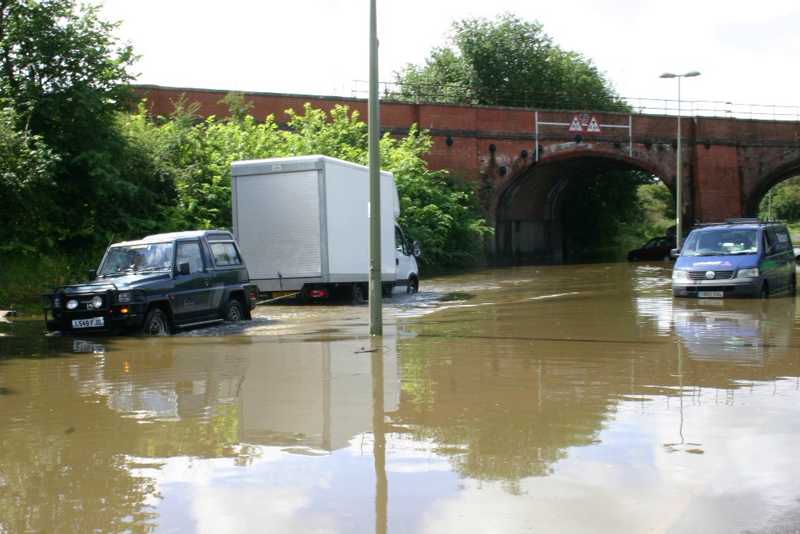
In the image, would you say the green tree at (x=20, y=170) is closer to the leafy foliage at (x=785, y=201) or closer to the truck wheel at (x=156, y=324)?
the truck wheel at (x=156, y=324)

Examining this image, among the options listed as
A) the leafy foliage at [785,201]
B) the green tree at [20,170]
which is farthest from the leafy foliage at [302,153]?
the leafy foliage at [785,201]

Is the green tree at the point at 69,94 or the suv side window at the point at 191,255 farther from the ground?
the green tree at the point at 69,94

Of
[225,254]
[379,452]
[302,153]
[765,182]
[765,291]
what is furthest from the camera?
[765,182]

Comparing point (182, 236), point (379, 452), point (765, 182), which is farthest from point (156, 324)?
point (765, 182)

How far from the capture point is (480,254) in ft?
142

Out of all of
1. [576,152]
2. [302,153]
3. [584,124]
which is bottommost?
[302,153]

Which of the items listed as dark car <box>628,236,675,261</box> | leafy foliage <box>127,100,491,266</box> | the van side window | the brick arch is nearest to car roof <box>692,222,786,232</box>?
the van side window

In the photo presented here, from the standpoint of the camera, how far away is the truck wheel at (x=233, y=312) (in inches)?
656

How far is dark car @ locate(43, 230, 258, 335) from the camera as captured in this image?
14438 mm

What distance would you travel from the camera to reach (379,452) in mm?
6617

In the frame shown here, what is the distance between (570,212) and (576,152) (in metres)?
14.9

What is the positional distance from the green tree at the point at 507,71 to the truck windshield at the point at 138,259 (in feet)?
152

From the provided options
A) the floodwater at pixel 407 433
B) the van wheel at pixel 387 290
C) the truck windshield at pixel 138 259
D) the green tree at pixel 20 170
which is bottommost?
the floodwater at pixel 407 433

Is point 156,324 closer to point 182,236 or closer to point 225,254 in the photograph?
point 182,236
